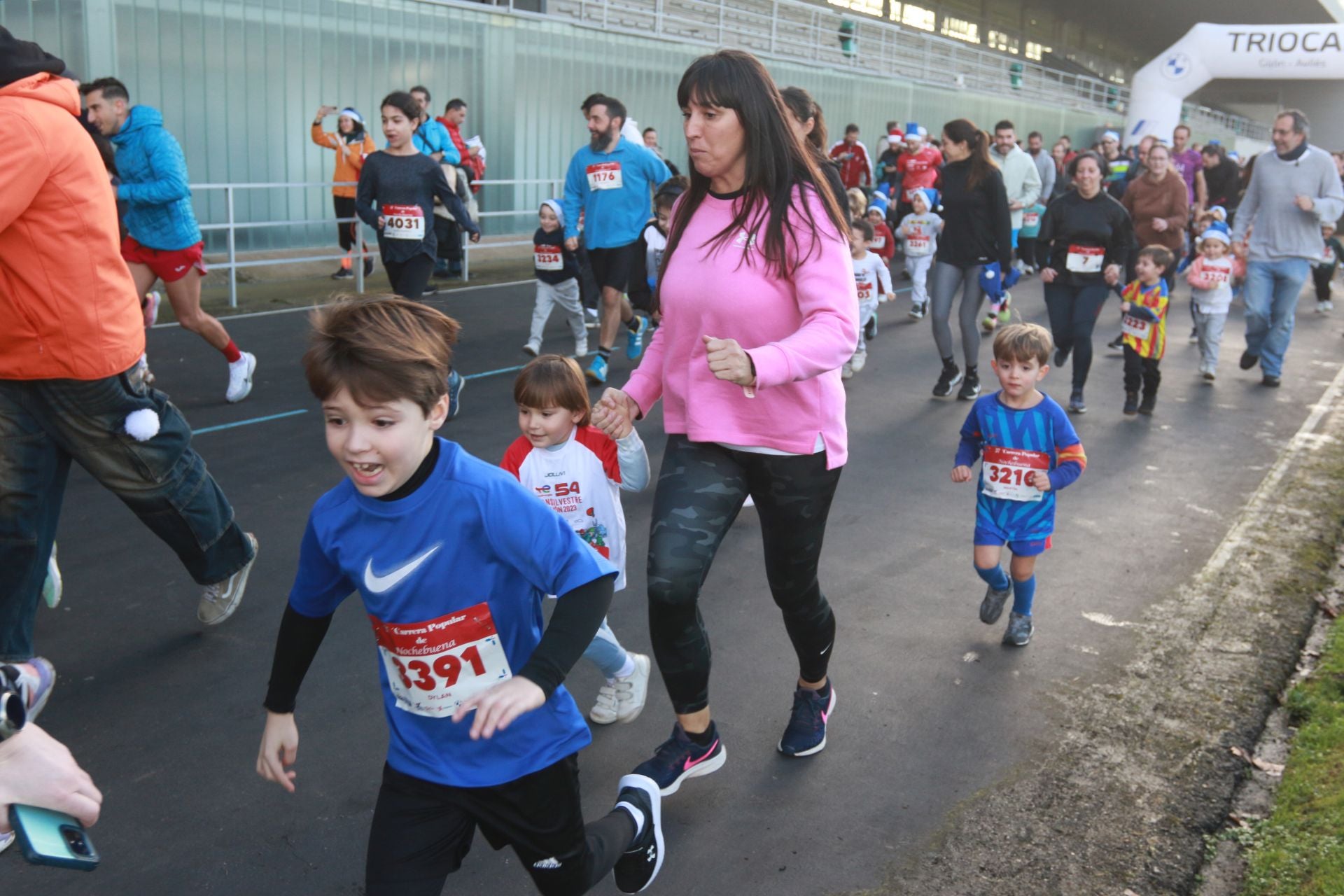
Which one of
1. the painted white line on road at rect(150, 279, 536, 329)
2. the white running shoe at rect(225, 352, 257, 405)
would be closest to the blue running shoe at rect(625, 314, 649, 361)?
the painted white line on road at rect(150, 279, 536, 329)

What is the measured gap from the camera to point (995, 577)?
15.8 ft

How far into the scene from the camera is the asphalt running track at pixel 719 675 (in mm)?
3305

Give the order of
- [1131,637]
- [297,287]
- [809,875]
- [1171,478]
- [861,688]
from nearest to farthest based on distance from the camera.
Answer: [809,875] < [861,688] < [1131,637] < [1171,478] < [297,287]

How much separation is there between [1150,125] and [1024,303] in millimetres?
26083

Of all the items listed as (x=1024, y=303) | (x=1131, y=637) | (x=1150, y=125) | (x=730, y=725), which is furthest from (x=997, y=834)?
(x=1150, y=125)

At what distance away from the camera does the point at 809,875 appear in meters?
3.24

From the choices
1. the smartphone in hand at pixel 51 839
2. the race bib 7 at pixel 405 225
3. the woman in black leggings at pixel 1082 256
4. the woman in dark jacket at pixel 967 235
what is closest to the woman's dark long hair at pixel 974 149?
the woman in dark jacket at pixel 967 235

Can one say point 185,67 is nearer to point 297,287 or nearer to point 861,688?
point 297,287

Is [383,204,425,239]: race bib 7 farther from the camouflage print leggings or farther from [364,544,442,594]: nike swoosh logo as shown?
[364,544,442,594]: nike swoosh logo

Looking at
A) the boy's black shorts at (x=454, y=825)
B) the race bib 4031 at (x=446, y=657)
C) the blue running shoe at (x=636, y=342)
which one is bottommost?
the boy's black shorts at (x=454, y=825)

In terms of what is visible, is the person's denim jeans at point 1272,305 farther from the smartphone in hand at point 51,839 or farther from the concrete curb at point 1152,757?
Result: the smartphone in hand at point 51,839

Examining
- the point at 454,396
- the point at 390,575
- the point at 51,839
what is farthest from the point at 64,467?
the point at 454,396

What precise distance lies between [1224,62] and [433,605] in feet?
139

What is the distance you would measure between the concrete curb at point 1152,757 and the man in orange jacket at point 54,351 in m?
2.74
